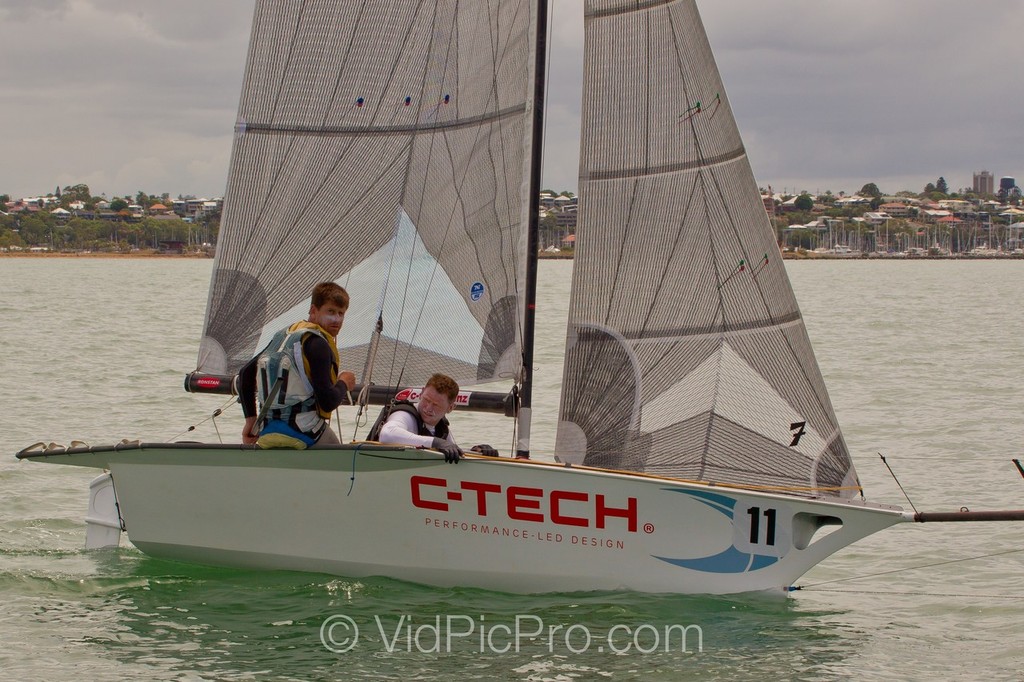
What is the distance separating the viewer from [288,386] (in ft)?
24.1

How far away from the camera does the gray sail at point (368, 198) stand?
28.5 feet

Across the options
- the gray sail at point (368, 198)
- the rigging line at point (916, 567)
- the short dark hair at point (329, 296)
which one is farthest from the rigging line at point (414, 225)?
the rigging line at point (916, 567)

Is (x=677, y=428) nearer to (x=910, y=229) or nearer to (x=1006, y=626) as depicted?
(x=1006, y=626)

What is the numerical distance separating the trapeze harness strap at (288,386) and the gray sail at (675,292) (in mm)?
1516

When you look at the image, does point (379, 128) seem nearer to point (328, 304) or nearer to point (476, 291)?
point (476, 291)

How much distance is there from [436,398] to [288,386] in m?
0.80

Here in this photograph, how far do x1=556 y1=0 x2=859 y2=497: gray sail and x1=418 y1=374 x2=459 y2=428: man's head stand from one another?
2.77 feet

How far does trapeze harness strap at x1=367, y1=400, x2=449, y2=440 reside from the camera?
750 cm

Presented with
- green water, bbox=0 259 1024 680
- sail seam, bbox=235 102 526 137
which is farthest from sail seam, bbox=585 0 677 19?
green water, bbox=0 259 1024 680

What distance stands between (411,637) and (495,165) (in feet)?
10.1

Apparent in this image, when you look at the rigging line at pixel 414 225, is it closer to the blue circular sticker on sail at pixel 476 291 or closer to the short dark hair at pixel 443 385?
the blue circular sticker on sail at pixel 476 291

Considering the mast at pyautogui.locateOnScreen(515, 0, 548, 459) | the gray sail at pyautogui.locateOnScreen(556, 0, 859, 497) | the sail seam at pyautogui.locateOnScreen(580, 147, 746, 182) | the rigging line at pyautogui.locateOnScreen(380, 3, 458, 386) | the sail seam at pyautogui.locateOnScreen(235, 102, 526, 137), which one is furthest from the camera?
the rigging line at pyautogui.locateOnScreen(380, 3, 458, 386)

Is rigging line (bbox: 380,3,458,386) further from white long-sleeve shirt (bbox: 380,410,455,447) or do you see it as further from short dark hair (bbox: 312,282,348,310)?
short dark hair (bbox: 312,282,348,310)

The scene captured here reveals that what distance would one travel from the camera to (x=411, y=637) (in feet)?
23.3
